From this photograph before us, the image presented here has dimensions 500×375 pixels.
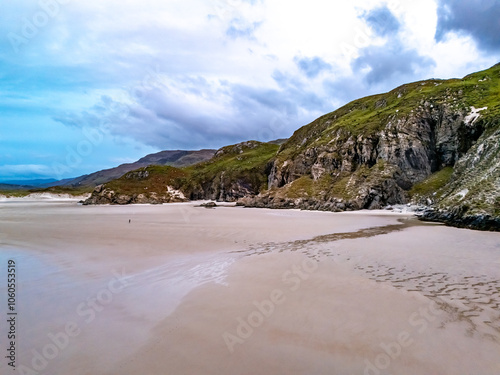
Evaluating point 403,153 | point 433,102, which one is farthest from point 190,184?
point 433,102

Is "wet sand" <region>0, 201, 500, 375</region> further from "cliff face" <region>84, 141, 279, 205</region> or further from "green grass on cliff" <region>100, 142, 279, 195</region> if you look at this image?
"green grass on cliff" <region>100, 142, 279, 195</region>

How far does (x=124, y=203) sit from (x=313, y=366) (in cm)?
10039

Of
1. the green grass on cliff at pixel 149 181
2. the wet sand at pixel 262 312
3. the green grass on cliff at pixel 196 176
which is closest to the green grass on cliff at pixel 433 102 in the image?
the green grass on cliff at pixel 196 176

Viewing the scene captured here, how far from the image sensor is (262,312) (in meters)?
8.41

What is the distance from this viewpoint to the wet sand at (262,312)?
19.5 feet

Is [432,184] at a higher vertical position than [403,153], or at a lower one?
lower

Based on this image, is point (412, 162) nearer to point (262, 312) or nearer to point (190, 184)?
point (262, 312)

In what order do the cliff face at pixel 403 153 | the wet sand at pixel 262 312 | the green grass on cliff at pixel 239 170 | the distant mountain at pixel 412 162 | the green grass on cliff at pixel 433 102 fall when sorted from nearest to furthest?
1. the wet sand at pixel 262 312
2. the distant mountain at pixel 412 162
3. the cliff face at pixel 403 153
4. the green grass on cliff at pixel 433 102
5. the green grass on cliff at pixel 239 170

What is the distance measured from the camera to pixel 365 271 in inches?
480

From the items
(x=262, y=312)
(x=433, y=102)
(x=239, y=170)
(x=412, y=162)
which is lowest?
(x=262, y=312)

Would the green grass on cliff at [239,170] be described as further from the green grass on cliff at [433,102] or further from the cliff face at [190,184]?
the green grass on cliff at [433,102]

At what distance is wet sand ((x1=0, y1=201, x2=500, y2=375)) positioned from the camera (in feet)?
19.5

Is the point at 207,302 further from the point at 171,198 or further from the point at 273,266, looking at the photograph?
the point at 171,198

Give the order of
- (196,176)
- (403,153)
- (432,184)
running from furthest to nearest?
(196,176), (403,153), (432,184)
